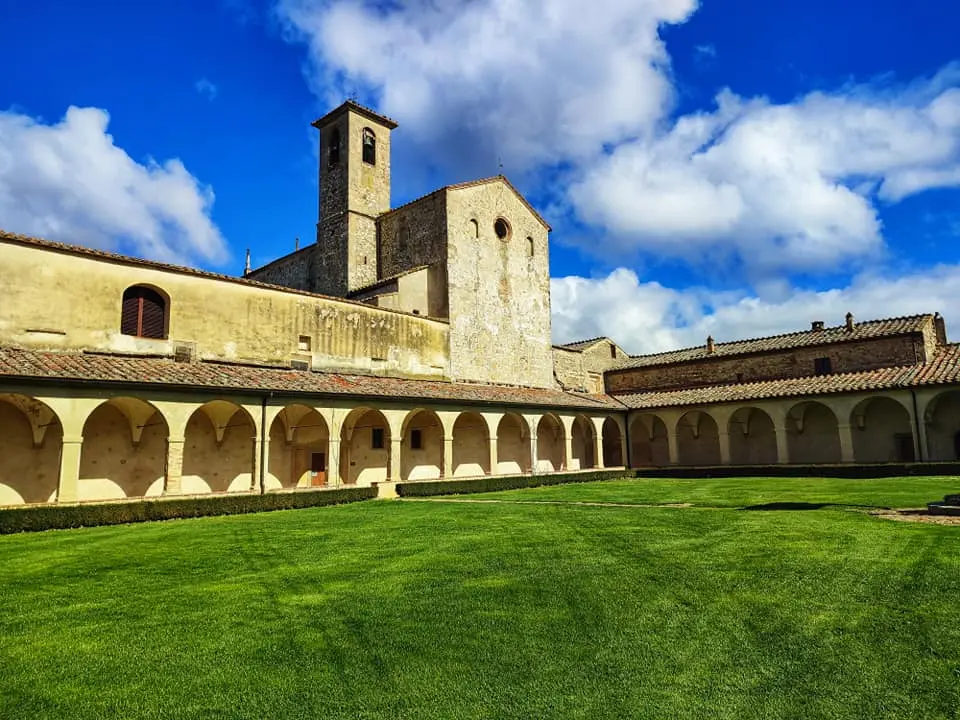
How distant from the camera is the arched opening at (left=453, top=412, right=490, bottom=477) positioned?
29.2 metres

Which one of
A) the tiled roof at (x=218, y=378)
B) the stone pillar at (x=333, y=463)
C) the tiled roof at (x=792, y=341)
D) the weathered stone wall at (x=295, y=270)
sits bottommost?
the stone pillar at (x=333, y=463)

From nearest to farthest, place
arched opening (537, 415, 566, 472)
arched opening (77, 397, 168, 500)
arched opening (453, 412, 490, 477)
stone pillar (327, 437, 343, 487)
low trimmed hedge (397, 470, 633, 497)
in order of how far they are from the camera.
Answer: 1. arched opening (77, 397, 168, 500)
2. stone pillar (327, 437, 343, 487)
3. low trimmed hedge (397, 470, 633, 497)
4. arched opening (453, 412, 490, 477)
5. arched opening (537, 415, 566, 472)

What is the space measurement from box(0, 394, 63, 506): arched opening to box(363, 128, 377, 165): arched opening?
21893 millimetres

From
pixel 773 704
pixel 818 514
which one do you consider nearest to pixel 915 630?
pixel 773 704

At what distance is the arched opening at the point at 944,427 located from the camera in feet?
92.2

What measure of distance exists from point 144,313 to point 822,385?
28.8 metres

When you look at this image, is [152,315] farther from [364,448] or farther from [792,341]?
[792,341]

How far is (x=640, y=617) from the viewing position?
6.42 m

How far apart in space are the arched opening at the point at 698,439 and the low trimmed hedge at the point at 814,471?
487cm

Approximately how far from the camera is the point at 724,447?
3322 centimetres

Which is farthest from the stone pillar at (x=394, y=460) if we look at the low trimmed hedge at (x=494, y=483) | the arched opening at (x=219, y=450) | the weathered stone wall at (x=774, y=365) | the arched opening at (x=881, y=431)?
the weathered stone wall at (x=774, y=365)

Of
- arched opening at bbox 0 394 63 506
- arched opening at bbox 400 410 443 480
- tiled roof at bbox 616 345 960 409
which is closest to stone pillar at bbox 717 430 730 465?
tiled roof at bbox 616 345 960 409

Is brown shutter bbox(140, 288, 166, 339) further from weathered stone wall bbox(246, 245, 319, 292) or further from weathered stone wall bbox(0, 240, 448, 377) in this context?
weathered stone wall bbox(246, 245, 319, 292)

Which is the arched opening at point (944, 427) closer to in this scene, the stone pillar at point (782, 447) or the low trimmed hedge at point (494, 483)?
the stone pillar at point (782, 447)
